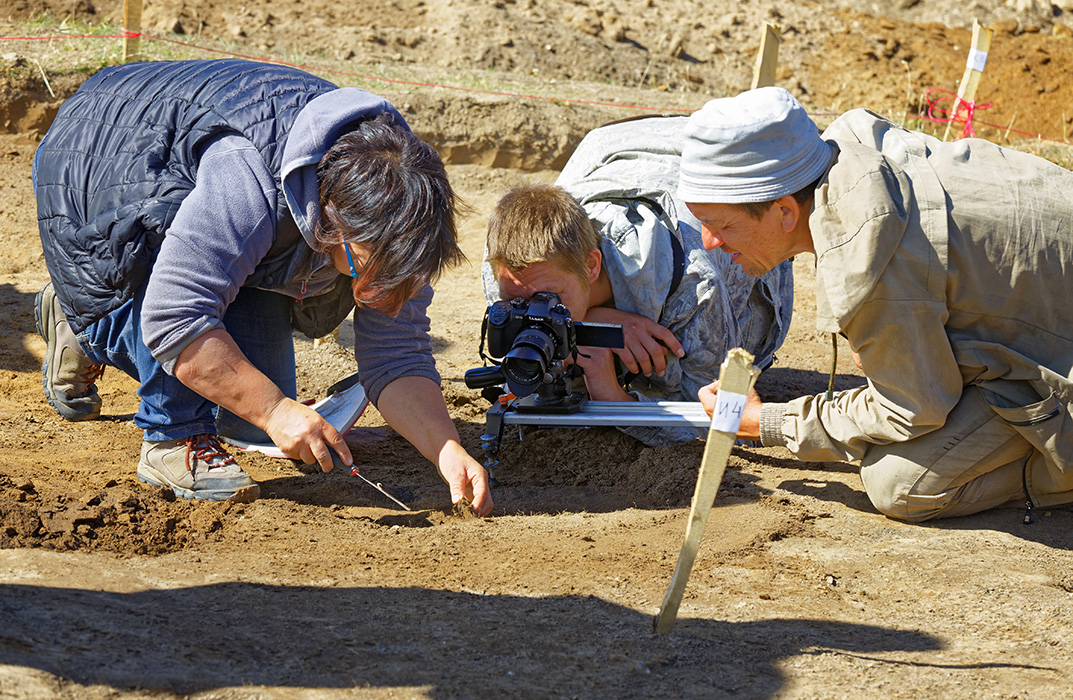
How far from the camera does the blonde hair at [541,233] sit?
311 centimetres

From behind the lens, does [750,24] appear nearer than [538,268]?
No

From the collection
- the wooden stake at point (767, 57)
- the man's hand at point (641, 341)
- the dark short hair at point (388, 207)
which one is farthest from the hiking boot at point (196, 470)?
the wooden stake at point (767, 57)

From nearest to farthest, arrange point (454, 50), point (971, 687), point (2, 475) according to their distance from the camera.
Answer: point (971, 687), point (2, 475), point (454, 50)

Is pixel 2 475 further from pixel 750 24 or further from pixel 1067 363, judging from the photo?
pixel 750 24

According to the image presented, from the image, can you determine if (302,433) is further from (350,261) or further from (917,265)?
(917,265)

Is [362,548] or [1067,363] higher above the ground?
[1067,363]

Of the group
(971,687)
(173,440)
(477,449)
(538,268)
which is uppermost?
(538,268)

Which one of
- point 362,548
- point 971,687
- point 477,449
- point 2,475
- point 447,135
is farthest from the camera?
point 447,135

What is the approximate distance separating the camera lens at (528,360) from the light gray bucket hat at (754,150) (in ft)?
2.10

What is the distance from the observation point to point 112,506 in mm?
2547

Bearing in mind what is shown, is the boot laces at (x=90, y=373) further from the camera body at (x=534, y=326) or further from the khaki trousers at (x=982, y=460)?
the khaki trousers at (x=982, y=460)

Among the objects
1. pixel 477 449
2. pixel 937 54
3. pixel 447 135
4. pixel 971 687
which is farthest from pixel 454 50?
pixel 971 687

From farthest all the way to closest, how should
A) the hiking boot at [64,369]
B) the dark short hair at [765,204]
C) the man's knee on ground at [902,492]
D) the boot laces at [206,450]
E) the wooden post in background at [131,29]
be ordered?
the wooden post in background at [131,29] → the hiking boot at [64,369] → the boot laces at [206,450] → the man's knee on ground at [902,492] → the dark short hair at [765,204]

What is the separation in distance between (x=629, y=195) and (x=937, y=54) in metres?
8.36
